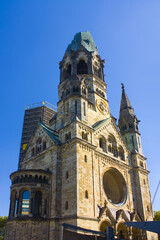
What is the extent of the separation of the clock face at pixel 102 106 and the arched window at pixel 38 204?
1793cm

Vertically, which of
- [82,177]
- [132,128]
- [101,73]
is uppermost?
[101,73]

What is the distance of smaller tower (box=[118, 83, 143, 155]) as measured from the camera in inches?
1546

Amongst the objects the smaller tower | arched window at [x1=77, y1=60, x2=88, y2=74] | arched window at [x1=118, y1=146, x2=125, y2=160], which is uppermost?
arched window at [x1=77, y1=60, x2=88, y2=74]

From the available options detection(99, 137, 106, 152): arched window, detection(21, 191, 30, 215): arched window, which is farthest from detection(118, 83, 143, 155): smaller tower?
detection(21, 191, 30, 215): arched window

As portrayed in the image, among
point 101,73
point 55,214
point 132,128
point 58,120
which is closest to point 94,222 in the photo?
point 55,214

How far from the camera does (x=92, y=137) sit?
29734mm

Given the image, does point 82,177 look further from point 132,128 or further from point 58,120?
point 132,128

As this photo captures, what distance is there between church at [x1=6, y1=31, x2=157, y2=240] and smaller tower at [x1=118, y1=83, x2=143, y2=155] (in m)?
0.18

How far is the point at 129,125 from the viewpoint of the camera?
4119cm

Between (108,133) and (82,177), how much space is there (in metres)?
11.4

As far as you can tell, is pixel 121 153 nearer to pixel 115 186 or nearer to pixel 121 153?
pixel 121 153

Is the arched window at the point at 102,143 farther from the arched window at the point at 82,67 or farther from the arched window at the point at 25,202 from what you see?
the arched window at the point at 82,67

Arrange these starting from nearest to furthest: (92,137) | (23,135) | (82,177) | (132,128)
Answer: (82,177), (92,137), (132,128), (23,135)

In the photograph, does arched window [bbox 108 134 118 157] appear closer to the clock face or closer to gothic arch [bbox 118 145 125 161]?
gothic arch [bbox 118 145 125 161]
